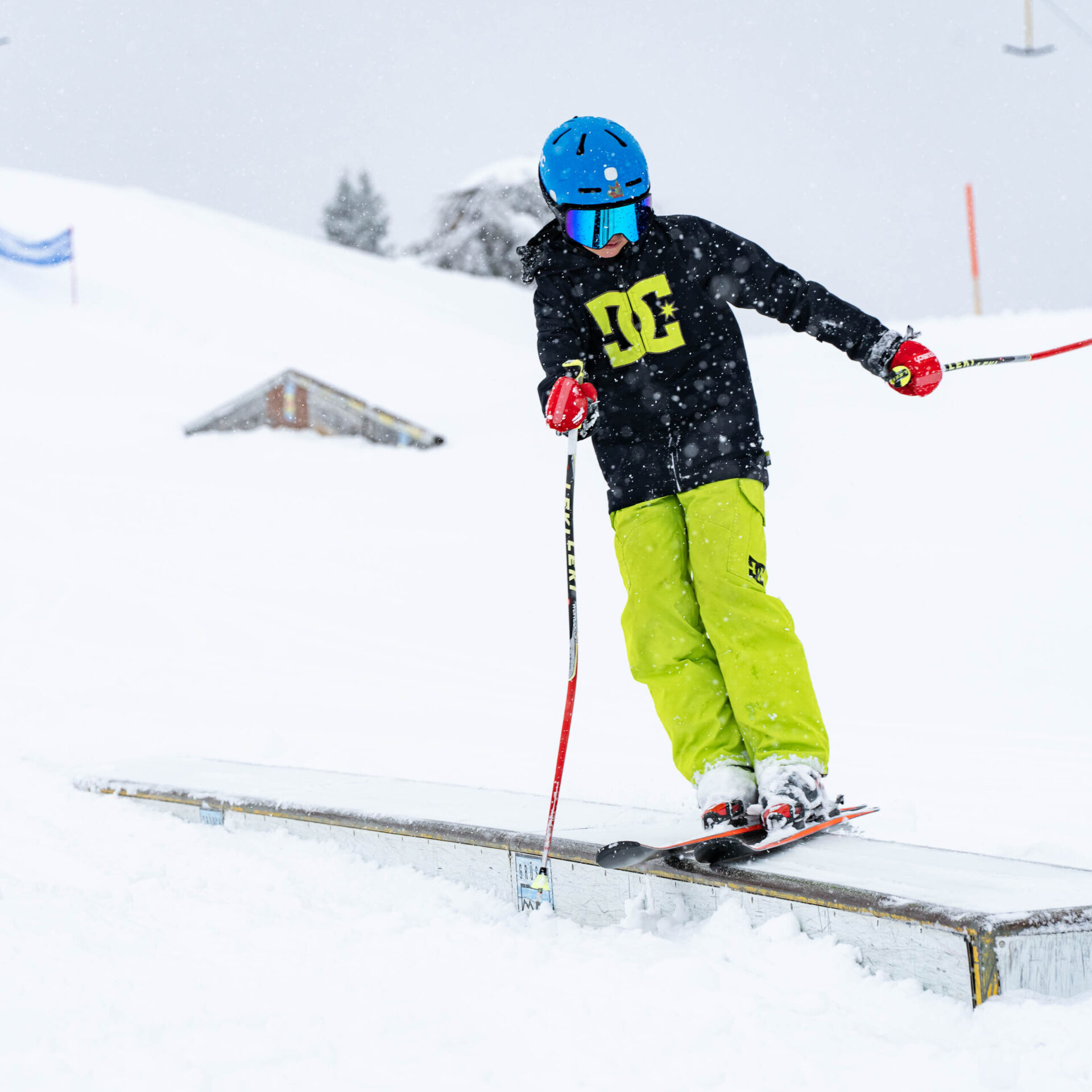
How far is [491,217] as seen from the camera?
115ft

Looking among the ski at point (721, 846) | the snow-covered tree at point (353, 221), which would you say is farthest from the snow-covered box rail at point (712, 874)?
the snow-covered tree at point (353, 221)

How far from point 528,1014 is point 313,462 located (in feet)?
34.6

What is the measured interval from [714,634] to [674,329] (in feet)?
2.60

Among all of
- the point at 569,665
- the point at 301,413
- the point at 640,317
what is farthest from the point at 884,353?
the point at 301,413

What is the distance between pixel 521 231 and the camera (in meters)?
34.6

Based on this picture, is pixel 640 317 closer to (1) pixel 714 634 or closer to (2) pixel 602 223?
(2) pixel 602 223

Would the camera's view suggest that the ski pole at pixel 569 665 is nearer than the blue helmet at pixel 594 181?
Yes

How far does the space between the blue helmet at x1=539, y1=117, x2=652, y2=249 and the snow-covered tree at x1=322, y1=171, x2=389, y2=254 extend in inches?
1808

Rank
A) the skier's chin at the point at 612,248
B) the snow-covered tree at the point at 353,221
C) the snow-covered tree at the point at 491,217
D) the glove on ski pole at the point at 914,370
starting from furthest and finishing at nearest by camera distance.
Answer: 1. the snow-covered tree at the point at 353,221
2. the snow-covered tree at the point at 491,217
3. the skier's chin at the point at 612,248
4. the glove on ski pole at the point at 914,370

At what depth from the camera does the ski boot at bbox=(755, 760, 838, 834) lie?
105 inches

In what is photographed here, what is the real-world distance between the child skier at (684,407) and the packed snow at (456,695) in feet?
1.98

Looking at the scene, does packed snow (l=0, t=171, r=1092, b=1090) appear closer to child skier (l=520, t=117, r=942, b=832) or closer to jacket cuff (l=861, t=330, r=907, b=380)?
child skier (l=520, t=117, r=942, b=832)

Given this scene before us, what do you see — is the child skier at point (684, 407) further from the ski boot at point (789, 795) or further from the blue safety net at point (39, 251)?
the blue safety net at point (39, 251)

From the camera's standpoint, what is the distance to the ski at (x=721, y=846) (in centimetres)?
250
